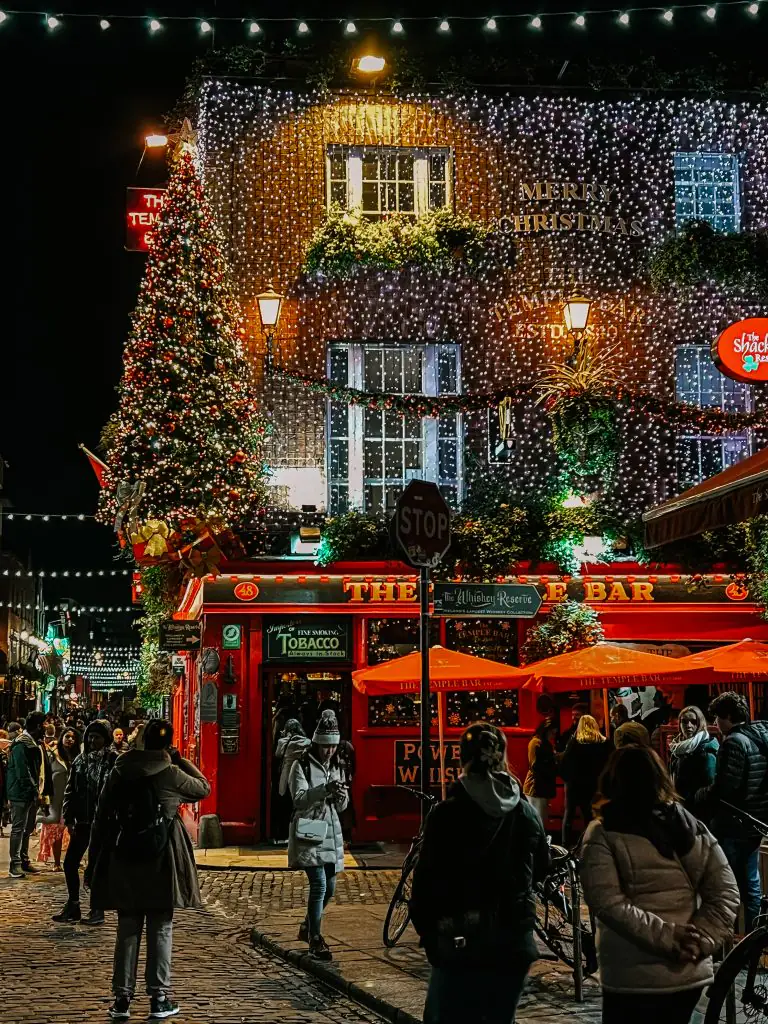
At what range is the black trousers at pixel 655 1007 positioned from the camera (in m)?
4.96

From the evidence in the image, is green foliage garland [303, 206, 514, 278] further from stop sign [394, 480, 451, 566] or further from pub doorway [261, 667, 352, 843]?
stop sign [394, 480, 451, 566]

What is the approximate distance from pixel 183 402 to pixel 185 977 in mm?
10950

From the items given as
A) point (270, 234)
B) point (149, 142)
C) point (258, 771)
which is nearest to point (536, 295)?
point (270, 234)

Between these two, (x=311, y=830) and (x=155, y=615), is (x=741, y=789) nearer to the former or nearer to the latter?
(x=311, y=830)

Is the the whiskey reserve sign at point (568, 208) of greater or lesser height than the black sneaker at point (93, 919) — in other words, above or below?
above

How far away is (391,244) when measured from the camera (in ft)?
69.6

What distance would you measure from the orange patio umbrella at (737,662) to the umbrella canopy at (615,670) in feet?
0.43

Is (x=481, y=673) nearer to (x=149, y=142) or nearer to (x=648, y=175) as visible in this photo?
(x=648, y=175)

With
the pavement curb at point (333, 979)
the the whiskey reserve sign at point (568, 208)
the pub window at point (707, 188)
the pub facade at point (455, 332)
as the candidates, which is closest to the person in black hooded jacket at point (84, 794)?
the pavement curb at point (333, 979)

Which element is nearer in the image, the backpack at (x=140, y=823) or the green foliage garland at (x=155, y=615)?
the backpack at (x=140, y=823)

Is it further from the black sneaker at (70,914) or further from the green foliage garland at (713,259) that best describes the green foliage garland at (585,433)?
the black sneaker at (70,914)

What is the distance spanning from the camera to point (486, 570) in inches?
793

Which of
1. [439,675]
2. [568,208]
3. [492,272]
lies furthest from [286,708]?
[568,208]

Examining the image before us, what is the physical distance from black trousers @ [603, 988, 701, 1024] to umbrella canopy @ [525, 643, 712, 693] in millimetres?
10662
